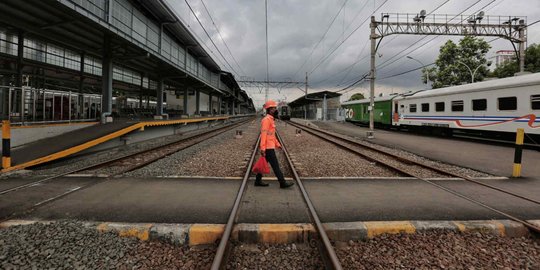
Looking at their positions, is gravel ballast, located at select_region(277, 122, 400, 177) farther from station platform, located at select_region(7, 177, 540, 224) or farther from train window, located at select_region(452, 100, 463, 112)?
train window, located at select_region(452, 100, 463, 112)

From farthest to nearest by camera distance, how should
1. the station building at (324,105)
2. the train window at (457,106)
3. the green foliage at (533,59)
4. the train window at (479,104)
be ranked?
1. the station building at (324,105)
2. the green foliage at (533,59)
3. the train window at (457,106)
4. the train window at (479,104)

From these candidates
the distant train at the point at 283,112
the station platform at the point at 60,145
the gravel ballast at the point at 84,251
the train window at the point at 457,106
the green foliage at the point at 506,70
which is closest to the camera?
the gravel ballast at the point at 84,251

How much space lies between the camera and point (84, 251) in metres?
2.90

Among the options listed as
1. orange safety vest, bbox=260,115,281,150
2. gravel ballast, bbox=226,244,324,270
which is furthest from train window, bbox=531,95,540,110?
gravel ballast, bbox=226,244,324,270

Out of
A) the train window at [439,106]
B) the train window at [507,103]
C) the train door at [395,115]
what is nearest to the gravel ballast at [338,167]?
the train window at [507,103]

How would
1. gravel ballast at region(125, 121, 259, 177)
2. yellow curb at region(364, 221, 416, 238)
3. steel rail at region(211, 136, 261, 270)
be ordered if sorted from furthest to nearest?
gravel ballast at region(125, 121, 259, 177) < yellow curb at region(364, 221, 416, 238) < steel rail at region(211, 136, 261, 270)

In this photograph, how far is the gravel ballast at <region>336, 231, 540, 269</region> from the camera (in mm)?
2829

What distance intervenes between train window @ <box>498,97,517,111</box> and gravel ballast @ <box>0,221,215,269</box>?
15753 millimetres

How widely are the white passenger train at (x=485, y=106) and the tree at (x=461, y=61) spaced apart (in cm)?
2076

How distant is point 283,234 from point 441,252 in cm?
178

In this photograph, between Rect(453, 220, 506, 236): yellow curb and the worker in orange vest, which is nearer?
Rect(453, 220, 506, 236): yellow curb

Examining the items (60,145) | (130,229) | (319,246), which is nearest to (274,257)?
(319,246)

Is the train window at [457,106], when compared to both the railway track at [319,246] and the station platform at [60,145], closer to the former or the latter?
the railway track at [319,246]

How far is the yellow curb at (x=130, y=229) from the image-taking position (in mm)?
3275
